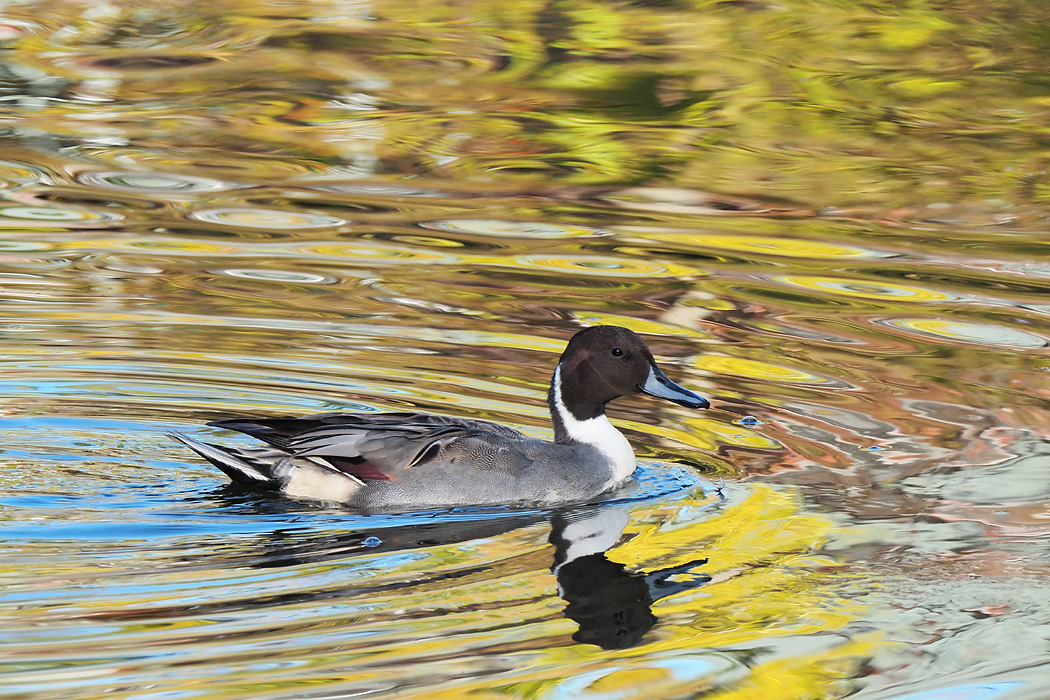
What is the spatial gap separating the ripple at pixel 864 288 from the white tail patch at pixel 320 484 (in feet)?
15.0

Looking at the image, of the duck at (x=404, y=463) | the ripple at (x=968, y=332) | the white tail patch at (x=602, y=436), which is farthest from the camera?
the ripple at (x=968, y=332)

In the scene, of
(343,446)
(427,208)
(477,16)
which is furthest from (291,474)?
(477,16)

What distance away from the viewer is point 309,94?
52.0 feet

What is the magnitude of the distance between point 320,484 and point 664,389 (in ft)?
5.59

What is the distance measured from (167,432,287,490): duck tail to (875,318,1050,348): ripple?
14.2ft

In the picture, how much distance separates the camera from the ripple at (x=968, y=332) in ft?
31.1

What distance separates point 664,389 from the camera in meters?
7.64

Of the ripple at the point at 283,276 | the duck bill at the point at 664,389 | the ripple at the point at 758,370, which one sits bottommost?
the ripple at the point at 758,370

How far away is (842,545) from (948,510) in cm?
72

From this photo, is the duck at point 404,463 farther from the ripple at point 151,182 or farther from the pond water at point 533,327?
the ripple at point 151,182

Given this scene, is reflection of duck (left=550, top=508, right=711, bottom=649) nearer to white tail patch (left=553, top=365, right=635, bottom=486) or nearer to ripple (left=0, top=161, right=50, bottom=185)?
white tail patch (left=553, top=365, right=635, bottom=486)

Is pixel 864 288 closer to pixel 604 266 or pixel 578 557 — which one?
pixel 604 266

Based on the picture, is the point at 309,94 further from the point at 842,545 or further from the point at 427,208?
the point at 842,545

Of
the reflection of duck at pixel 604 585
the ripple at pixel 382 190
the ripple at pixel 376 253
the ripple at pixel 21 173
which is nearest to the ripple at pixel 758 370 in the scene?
the reflection of duck at pixel 604 585
